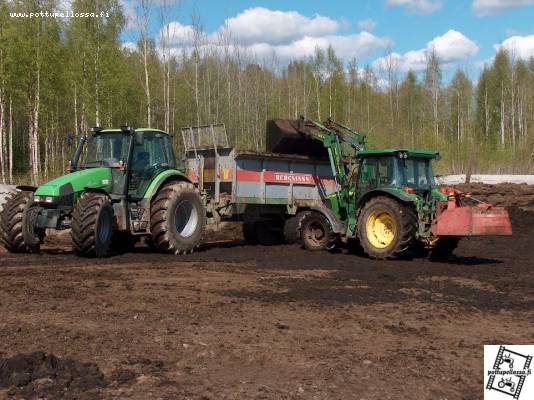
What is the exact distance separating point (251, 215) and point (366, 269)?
152 inches

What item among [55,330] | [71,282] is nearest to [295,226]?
[71,282]

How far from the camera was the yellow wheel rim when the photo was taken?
11.3 meters

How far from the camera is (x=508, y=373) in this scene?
3.35 metres

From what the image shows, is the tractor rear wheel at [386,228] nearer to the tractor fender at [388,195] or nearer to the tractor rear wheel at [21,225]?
the tractor fender at [388,195]

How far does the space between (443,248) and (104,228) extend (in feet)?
20.2

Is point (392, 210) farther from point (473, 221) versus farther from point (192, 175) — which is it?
point (192, 175)

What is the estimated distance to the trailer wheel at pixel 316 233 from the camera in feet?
40.5

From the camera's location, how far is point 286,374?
15.0 feet

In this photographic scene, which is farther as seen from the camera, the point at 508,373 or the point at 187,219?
the point at 187,219

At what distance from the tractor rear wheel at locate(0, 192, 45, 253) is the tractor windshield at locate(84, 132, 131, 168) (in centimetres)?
132

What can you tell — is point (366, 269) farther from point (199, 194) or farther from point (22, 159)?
point (22, 159)

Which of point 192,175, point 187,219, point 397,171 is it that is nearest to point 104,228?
point 187,219

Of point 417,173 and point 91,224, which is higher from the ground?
point 417,173

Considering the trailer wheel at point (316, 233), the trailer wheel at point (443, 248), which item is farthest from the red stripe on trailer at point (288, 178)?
the trailer wheel at point (443, 248)
